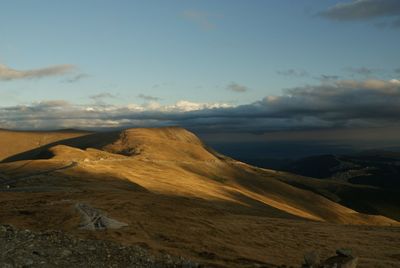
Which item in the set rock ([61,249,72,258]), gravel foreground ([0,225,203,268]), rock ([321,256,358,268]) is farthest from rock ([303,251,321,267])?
rock ([61,249,72,258])

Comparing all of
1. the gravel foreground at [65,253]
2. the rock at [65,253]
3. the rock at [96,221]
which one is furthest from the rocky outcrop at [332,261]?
the rock at [65,253]

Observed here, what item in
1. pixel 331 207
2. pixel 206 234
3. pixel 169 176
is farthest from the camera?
pixel 331 207

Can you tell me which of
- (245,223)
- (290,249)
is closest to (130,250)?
(290,249)

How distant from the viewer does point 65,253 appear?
27.6 m

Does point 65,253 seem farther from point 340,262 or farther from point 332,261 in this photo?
point 340,262

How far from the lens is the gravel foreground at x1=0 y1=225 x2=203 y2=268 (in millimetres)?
25992

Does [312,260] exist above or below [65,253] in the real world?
below

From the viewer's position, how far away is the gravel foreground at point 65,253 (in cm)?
2599

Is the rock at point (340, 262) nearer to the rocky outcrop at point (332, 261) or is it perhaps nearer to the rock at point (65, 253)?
the rocky outcrop at point (332, 261)

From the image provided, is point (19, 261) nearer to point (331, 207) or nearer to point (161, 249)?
point (161, 249)

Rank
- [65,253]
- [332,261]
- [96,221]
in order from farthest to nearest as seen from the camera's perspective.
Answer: [96,221] → [332,261] → [65,253]

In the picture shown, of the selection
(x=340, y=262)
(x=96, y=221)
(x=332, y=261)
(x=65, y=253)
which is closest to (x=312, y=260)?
(x=332, y=261)

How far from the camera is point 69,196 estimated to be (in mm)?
50938

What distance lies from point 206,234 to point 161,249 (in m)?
7.83
